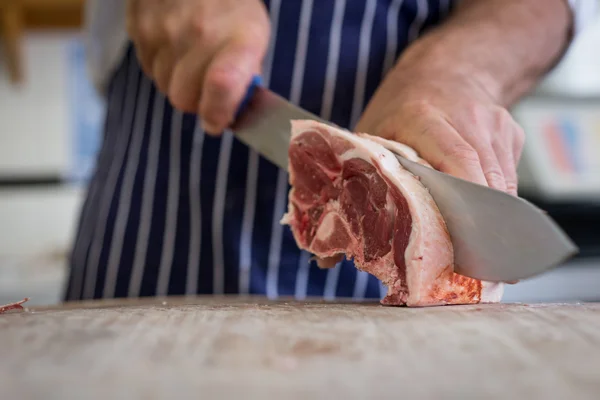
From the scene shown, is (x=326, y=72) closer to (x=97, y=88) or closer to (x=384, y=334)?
(x=97, y=88)

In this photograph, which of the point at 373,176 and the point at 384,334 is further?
the point at 373,176

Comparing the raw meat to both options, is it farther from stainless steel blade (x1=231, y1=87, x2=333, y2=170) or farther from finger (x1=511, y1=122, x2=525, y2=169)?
finger (x1=511, y1=122, x2=525, y2=169)

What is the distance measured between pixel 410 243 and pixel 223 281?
0.58 meters

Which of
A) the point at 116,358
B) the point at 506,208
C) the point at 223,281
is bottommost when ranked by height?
the point at 223,281

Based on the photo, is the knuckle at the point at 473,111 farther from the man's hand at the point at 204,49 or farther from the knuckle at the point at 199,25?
the knuckle at the point at 199,25

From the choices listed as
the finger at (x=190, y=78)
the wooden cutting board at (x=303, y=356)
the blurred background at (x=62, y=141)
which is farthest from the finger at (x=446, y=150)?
the blurred background at (x=62, y=141)

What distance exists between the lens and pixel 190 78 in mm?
1119

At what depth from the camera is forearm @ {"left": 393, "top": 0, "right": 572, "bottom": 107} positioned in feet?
3.56

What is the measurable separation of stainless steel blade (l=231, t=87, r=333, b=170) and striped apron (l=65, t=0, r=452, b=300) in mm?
191

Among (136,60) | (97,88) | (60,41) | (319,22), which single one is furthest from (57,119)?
(319,22)

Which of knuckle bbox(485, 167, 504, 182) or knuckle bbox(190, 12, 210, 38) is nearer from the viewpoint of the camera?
knuckle bbox(485, 167, 504, 182)

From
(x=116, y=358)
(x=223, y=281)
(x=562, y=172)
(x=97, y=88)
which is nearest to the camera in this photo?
(x=116, y=358)

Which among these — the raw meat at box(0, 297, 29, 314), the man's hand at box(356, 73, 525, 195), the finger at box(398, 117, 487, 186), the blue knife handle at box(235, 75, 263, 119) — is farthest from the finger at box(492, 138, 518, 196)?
the raw meat at box(0, 297, 29, 314)

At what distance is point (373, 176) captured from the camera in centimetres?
87
